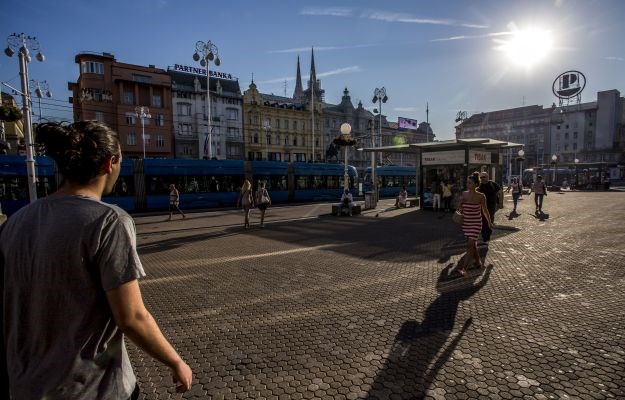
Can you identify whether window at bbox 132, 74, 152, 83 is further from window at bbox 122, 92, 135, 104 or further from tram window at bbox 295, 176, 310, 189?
tram window at bbox 295, 176, 310, 189

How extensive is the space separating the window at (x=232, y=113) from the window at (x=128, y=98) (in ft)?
Answer: 45.6

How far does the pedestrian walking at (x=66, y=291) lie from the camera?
143 cm

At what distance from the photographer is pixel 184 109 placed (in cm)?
5116

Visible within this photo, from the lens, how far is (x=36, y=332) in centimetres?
146

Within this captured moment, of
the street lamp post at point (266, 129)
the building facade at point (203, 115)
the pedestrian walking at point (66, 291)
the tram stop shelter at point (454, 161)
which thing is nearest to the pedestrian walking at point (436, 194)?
the tram stop shelter at point (454, 161)

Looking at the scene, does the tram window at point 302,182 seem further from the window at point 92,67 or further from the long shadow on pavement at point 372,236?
the window at point 92,67

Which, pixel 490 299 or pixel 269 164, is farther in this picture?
pixel 269 164

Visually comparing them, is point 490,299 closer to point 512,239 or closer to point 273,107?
point 512,239

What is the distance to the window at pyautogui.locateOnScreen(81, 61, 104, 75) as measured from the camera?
140 feet

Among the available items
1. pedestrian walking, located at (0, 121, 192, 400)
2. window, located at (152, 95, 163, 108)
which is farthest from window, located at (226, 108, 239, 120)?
pedestrian walking, located at (0, 121, 192, 400)

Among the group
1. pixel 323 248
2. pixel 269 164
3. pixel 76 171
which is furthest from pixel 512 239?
pixel 269 164

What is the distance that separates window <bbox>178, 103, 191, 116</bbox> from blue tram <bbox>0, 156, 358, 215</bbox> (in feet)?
102

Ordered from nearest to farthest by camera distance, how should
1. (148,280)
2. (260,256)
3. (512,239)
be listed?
1. (148,280)
2. (260,256)
3. (512,239)

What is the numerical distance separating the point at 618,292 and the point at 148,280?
A: 8.37 meters
